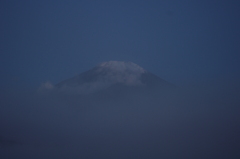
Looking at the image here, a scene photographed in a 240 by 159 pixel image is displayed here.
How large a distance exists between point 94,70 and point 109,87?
0.92 metres

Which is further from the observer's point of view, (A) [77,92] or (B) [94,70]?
(B) [94,70]

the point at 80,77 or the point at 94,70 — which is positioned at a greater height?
the point at 94,70

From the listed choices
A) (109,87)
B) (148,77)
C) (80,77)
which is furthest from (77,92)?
(148,77)

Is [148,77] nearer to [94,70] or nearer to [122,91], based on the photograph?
[122,91]

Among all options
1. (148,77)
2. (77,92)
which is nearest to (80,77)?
(77,92)

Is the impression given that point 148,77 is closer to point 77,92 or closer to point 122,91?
point 122,91

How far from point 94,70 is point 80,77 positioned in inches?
34.0

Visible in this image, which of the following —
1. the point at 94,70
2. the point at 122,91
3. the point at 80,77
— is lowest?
the point at 122,91

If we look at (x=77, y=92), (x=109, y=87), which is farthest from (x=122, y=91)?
(x=77, y=92)

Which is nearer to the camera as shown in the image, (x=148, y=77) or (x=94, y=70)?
(x=148, y=77)

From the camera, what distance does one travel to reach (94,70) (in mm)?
7727

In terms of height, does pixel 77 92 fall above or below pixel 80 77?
below

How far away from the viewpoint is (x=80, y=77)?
275 inches

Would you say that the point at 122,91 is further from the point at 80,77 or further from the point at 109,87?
the point at 80,77
